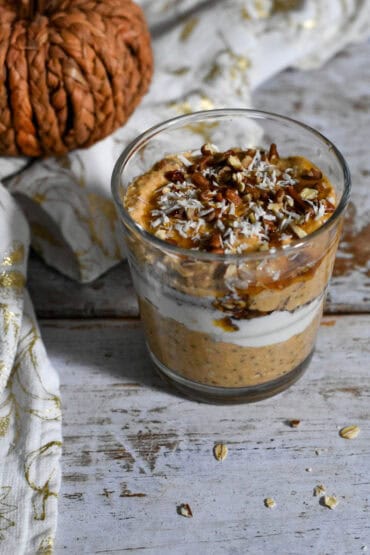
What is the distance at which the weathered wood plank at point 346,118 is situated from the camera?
1246mm

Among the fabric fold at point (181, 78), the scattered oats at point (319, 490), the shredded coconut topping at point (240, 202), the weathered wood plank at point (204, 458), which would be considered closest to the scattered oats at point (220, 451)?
the weathered wood plank at point (204, 458)

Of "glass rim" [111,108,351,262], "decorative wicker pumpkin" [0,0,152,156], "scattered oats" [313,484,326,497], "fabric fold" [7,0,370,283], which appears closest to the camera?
"glass rim" [111,108,351,262]

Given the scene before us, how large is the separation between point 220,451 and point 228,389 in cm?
9

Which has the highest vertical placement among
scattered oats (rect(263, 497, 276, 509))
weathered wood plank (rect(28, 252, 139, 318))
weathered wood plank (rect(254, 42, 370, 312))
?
weathered wood plank (rect(254, 42, 370, 312))

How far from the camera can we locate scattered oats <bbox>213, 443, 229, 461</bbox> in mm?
1016

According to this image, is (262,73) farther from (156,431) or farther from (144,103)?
(156,431)

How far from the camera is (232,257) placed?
0.86m

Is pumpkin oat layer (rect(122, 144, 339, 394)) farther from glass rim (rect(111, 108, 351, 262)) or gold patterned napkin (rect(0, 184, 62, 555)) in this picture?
gold patterned napkin (rect(0, 184, 62, 555))

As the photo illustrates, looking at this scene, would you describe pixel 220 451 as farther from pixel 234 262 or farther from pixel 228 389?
pixel 234 262

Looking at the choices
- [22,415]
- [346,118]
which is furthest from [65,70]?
[346,118]

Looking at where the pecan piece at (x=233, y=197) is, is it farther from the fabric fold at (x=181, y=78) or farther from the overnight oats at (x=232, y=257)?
the fabric fold at (x=181, y=78)

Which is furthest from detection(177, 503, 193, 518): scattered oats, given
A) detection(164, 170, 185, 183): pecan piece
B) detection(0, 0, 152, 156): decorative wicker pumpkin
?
detection(0, 0, 152, 156): decorative wicker pumpkin

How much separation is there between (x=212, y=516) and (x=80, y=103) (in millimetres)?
650

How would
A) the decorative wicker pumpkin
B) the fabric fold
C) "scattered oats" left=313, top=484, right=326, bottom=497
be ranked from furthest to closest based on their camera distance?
1. the fabric fold
2. the decorative wicker pumpkin
3. "scattered oats" left=313, top=484, right=326, bottom=497
